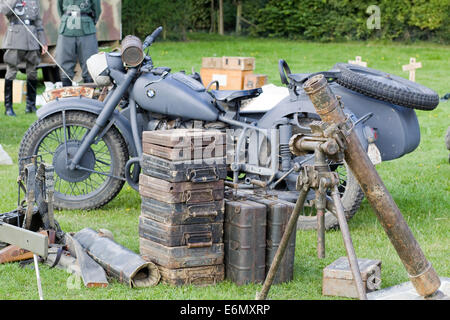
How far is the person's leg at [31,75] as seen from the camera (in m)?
11.6

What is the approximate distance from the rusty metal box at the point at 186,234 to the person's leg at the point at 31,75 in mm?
7289

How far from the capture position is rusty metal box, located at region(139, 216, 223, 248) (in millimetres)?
4738

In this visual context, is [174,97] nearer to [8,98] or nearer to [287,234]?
[287,234]

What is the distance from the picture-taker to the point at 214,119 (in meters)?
6.20

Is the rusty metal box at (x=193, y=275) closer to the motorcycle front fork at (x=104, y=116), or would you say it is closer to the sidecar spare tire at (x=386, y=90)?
the motorcycle front fork at (x=104, y=116)

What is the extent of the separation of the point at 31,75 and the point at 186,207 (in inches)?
297

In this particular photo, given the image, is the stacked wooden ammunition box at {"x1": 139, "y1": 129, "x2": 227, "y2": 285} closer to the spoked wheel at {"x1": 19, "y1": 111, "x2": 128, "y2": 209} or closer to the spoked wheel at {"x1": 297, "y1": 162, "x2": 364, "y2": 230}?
the spoked wheel at {"x1": 297, "y1": 162, "x2": 364, "y2": 230}

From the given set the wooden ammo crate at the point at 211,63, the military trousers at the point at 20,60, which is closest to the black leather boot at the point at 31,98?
the military trousers at the point at 20,60

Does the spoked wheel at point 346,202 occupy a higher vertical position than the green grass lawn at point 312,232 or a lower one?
higher

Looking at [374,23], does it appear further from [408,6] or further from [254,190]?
[254,190]

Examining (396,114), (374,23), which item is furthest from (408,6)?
(396,114)

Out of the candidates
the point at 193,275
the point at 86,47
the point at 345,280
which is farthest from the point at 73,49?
the point at 345,280

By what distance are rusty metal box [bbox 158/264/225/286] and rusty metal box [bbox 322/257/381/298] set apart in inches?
26.2
